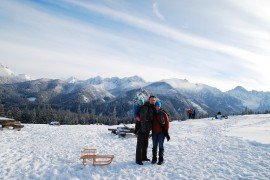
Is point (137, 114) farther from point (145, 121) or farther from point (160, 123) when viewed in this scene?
point (160, 123)

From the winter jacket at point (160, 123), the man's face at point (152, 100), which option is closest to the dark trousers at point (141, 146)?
the winter jacket at point (160, 123)

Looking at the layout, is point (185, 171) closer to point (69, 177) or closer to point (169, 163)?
point (169, 163)

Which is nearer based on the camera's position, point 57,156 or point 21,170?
point 21,170

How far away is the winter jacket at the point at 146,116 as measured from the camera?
15523 mm

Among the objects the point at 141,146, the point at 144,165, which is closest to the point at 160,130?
the point at 141,146

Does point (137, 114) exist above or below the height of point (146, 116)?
above

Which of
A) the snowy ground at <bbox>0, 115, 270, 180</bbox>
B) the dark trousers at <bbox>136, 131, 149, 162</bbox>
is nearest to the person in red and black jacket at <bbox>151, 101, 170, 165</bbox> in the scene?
the dark trousers at <bbox>136, 131, 149, 162</bbox>

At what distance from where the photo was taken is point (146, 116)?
15.5 meters

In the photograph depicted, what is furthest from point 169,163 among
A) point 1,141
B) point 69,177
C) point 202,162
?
point 1,141

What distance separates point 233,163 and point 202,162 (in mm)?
1560

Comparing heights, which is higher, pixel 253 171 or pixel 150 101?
pixel 150 101

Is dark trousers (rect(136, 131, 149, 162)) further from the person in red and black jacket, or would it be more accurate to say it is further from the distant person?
the person in red and black jacket

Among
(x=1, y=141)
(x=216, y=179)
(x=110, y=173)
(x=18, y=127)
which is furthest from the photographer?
(x=18, y=127)

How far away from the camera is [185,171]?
13906 millimetres
